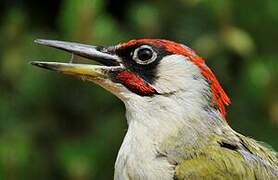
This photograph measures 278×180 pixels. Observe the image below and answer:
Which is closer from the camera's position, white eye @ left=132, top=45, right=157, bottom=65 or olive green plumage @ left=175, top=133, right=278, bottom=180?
olive green plumage @ left=175, top=133, right=278, bottom=180

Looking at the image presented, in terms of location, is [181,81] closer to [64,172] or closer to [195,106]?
[195,106]

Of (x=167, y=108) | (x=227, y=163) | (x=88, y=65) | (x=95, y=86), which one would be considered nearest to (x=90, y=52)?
(x=88, y=65)

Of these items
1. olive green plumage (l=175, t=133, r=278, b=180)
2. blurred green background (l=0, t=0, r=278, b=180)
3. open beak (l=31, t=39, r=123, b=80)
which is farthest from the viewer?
blurred green background (l=0, t=0, r=278, b=180)

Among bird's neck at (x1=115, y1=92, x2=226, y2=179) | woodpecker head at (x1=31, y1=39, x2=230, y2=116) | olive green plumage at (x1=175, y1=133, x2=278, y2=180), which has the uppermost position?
woodpecker head at (x1=31, y1=39, x2=230, y2=116)

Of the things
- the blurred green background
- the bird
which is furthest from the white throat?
the blurred green background

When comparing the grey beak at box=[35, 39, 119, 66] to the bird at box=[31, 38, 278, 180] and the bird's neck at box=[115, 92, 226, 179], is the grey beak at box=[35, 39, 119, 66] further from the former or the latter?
the bird's neck at box=[115, 92, 226, 179]
